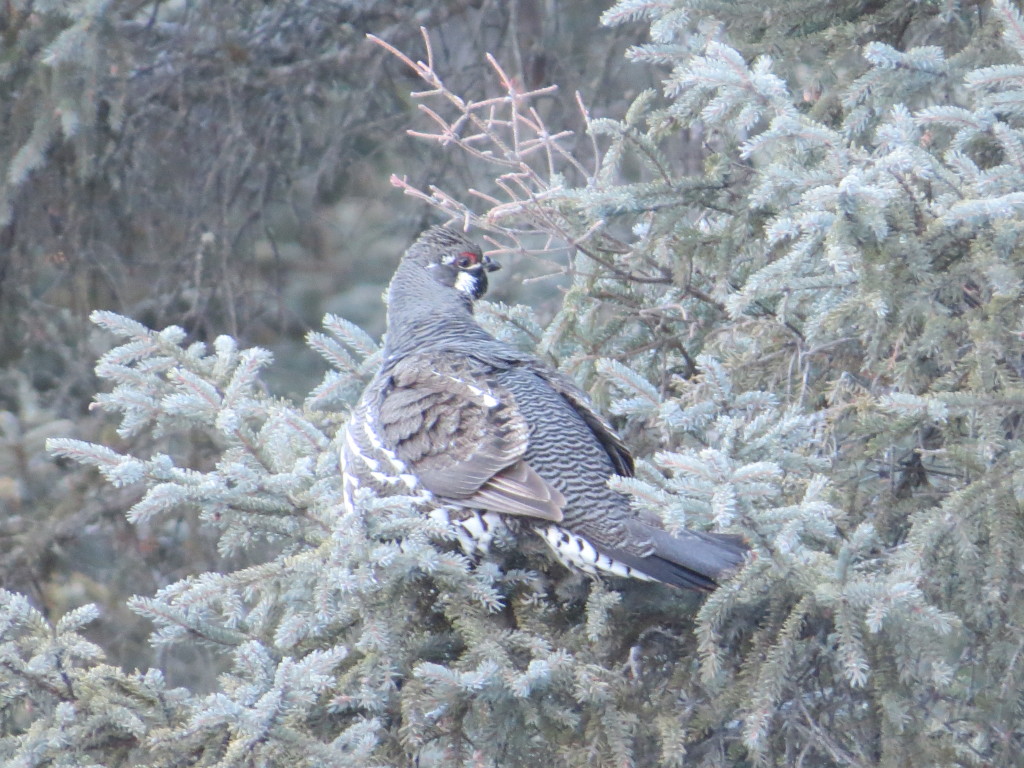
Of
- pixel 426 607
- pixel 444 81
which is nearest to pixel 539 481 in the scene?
pixel 426 607

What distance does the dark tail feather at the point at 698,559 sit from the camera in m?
3.20

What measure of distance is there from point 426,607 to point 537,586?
0.38m

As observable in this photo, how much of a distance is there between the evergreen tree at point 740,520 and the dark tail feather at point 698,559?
0.13 m

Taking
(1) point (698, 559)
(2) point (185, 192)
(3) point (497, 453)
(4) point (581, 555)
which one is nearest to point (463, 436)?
(3) point (497, 453)

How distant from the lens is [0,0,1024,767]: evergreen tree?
2.87 m

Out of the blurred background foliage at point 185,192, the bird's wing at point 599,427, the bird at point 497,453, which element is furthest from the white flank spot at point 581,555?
the blurred background foliage at point 185,192

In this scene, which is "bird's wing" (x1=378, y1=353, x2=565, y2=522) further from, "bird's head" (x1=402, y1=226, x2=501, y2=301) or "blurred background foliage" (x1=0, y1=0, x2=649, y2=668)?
"blurred background foliage" (x1=0, y1=0, x2=649, y2=668)

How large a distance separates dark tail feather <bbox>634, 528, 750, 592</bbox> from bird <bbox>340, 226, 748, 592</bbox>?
4 cm

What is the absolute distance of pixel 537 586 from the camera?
372 centimetres

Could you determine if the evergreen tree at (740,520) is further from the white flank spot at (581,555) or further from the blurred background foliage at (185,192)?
the blurred background foliage at (185,192)

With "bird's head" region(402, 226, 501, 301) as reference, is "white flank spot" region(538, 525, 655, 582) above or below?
below

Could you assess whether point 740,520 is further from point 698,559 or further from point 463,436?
point 463,436

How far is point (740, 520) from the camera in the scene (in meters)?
2.79

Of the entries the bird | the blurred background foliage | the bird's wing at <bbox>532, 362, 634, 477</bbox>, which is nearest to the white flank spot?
the bird
